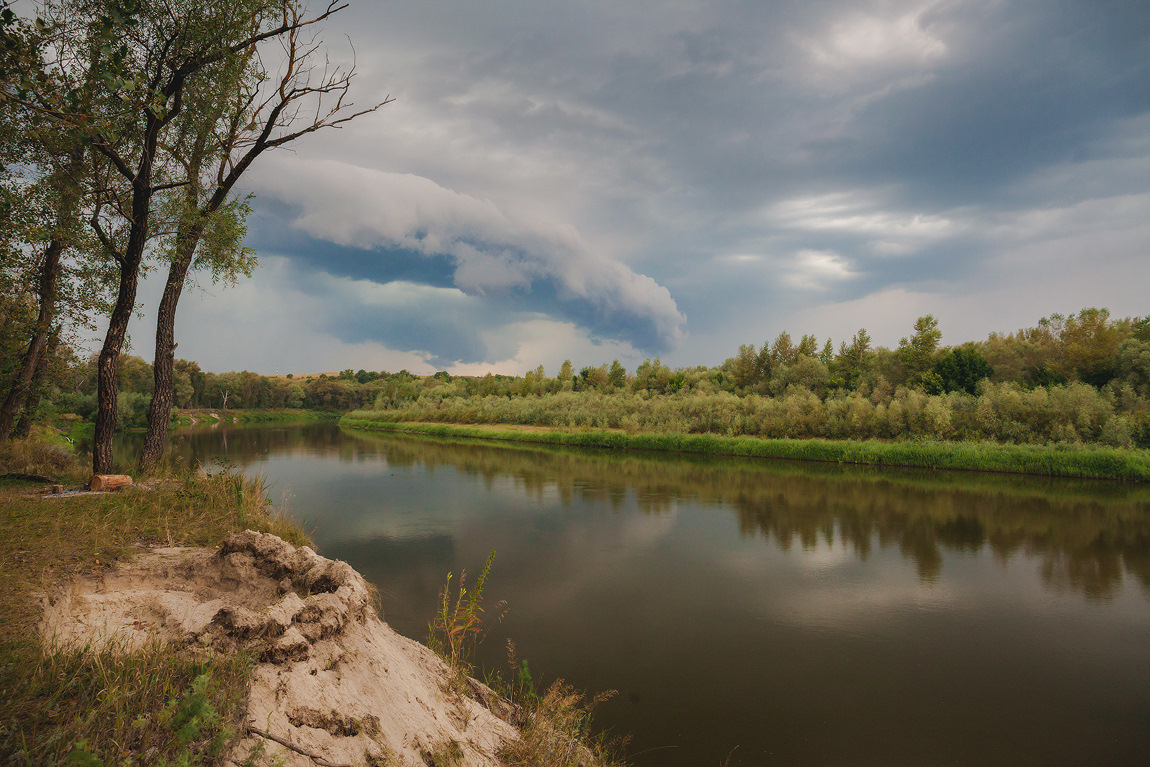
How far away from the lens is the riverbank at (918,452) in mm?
21953

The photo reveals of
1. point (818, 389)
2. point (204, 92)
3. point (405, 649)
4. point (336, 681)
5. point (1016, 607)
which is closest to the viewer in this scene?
point (336, 681)

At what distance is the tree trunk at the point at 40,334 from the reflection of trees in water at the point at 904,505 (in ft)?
49.3

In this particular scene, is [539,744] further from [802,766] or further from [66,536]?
[66,536]

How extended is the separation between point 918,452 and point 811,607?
22159 mm

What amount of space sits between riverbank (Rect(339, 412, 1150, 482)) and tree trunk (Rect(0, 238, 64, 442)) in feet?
102

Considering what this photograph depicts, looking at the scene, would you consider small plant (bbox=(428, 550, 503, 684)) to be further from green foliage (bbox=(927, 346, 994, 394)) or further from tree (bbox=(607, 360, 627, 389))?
tree (bbox=(607, 360, 627, 389))

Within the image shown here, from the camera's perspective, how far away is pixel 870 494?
65.9 feet

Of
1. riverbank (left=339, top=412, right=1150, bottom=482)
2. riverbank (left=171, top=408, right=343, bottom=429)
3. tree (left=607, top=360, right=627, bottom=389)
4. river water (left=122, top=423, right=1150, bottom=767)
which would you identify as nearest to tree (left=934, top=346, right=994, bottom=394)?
riverbank (left=339, top=412, right=1150, bottom=482)

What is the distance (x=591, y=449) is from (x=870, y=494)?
70.4 ft

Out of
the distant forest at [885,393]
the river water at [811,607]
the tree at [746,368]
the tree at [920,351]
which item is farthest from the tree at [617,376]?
the river water at [811,607]

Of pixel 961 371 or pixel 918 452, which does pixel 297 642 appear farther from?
pixel 961 371

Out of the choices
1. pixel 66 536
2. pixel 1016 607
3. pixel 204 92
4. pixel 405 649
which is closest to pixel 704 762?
pixel 405 649

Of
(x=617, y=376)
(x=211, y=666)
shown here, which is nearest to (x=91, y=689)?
(x=211, y=666)

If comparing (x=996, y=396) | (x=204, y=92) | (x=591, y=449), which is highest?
(x=204, y=92)
